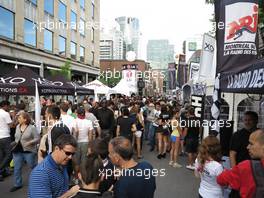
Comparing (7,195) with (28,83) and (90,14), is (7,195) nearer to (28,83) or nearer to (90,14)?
(28,83)

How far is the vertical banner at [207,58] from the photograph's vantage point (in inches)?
295

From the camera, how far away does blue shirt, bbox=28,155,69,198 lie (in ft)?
9.61

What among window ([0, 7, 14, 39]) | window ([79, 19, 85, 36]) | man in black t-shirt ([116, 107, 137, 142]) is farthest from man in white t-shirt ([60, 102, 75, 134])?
window ([79, 19, 85, 36])

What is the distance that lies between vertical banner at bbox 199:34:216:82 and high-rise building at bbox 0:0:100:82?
16432 mm

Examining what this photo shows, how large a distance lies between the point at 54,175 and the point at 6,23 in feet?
69.0

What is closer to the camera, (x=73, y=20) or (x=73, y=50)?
(x=73, y=50)

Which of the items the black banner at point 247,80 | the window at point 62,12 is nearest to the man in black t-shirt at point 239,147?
the black banner at point 247,80

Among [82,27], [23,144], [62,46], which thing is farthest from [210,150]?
[82,27]

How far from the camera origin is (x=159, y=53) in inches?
6319

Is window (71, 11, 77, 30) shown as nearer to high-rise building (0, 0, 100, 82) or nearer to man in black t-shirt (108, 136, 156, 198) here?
high-rise building (0, 0, 100, 82)

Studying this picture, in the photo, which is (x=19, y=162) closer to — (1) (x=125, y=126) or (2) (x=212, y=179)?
(1) (x=125, y=126)

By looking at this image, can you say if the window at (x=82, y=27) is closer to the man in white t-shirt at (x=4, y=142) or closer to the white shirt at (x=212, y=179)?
the man in white t-shirt at (x=4, y=142)

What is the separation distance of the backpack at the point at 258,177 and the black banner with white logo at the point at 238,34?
2182 millimetres

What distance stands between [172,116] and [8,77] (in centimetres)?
550
